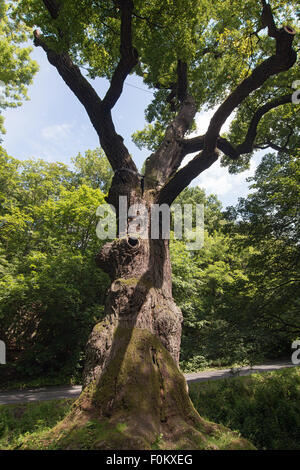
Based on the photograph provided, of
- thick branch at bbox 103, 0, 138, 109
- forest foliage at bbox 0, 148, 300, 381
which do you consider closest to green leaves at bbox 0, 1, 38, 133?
forest foliage at bbox 0, 148, 300, 381

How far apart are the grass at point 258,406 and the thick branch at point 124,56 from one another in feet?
24.6

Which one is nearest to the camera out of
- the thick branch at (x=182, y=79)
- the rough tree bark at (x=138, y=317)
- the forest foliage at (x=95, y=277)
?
the rough tree bark at (x=138, y=317)

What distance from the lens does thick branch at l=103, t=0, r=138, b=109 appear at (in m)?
4.79

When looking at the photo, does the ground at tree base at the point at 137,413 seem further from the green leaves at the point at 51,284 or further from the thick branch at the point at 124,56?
the green leaves at the point at 51,284

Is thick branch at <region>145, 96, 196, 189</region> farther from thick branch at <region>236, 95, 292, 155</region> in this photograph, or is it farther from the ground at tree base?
the ground at tree base

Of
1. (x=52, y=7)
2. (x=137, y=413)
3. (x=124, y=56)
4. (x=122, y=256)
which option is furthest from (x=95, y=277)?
(x=52, y=7)

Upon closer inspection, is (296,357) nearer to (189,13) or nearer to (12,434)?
(12,434)

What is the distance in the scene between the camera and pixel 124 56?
5.39 meters

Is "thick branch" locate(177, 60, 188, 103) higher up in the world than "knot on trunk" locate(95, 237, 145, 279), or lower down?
higher up

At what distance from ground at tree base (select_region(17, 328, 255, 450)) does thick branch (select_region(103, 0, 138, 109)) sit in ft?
17.1

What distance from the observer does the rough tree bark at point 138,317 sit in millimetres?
2818

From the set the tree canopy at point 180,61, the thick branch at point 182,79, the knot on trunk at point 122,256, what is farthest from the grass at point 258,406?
the thick branch at point 182,79

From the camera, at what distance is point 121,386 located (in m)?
3.14

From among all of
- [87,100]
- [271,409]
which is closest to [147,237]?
[87,100]
